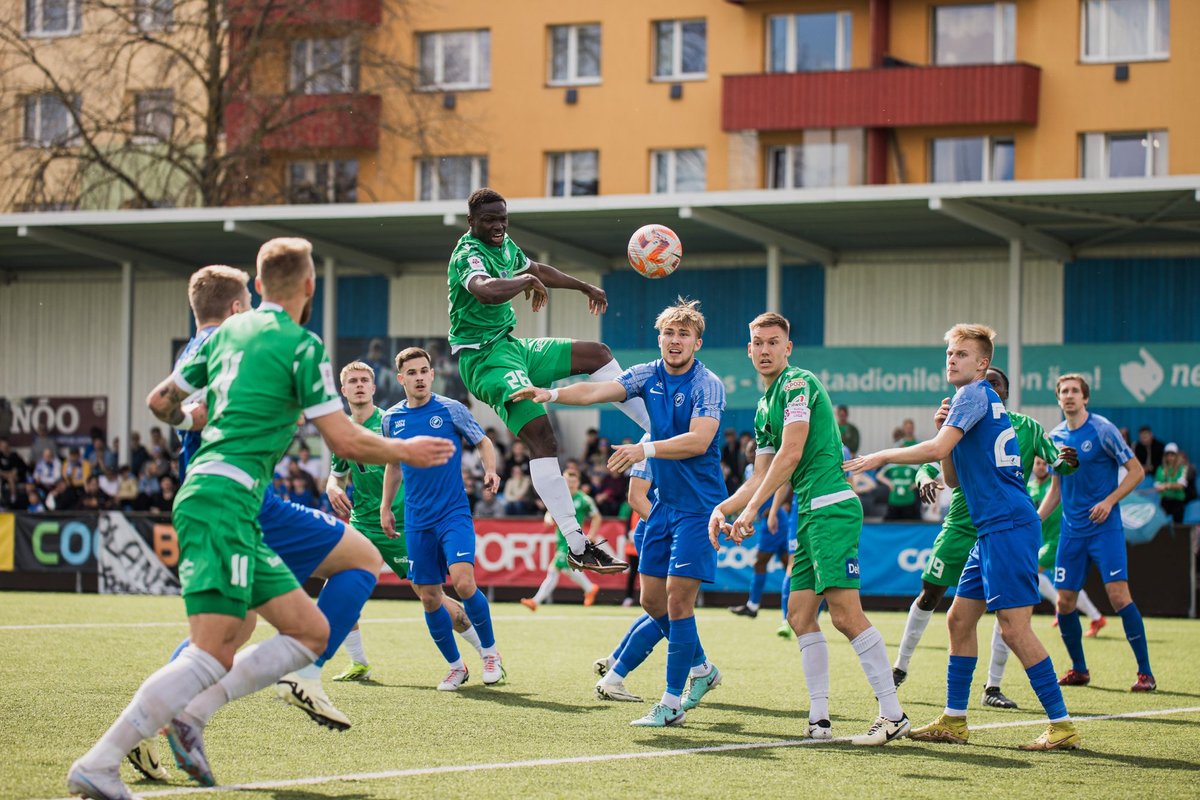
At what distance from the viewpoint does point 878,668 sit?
849 cm

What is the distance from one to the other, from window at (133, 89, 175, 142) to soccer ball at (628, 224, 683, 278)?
2622cm

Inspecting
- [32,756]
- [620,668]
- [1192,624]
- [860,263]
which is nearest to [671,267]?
[620,668]

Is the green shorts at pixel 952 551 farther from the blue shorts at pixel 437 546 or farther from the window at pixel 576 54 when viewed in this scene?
the window at pixel 576 54

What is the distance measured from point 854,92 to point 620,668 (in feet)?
82.3

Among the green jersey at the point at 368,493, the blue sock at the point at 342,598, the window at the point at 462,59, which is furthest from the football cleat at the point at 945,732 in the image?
the window at the point at 462,59

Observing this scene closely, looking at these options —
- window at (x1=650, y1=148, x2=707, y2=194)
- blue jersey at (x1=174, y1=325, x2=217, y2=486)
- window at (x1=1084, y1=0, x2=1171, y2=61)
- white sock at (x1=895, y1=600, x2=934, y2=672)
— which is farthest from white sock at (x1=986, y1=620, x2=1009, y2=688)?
window at (x1=650, y1=148, x2=707, y2=194)

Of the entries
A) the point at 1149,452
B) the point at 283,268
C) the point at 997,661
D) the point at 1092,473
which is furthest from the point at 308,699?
the point at 1149,452

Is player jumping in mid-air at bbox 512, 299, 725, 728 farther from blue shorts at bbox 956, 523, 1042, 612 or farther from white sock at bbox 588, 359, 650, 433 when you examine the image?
blue shorts at bbox 956, 523, 1042, 612

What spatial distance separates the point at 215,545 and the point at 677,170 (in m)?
30.2

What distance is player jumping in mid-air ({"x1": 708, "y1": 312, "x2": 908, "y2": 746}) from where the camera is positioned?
839 cm

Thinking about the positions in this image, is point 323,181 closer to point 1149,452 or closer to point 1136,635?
point 1149,452

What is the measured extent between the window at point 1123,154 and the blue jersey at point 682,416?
25.4 m

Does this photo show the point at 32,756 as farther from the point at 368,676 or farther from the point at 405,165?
the point at 405,165

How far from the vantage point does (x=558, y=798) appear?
6734 mm
